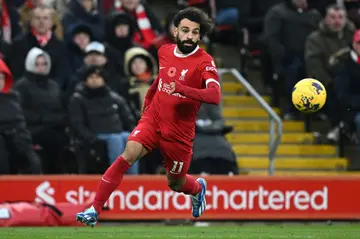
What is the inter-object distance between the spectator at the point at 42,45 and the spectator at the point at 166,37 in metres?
1.58

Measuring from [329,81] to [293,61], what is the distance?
2.75ft

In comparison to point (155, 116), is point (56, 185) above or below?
below

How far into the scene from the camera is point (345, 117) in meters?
19.5

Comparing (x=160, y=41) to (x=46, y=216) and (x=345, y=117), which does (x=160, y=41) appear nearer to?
(x=345, y=117)

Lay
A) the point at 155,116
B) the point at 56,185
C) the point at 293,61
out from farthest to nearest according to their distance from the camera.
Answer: the point at 293,61, the point at 56,185, the point at 155,116

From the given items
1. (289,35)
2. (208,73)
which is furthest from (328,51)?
(208,73)

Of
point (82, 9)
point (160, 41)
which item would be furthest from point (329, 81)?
point (82, 9)

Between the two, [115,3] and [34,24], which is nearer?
[34,24]

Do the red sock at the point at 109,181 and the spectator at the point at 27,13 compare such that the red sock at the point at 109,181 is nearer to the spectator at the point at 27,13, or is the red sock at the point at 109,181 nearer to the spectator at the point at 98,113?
→ the spectator at the point at 98,113

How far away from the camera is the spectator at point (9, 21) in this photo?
1912 centimetres

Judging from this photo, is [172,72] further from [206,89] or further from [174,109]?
[206,89]

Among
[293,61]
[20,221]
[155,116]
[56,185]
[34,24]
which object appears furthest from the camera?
[293,61]

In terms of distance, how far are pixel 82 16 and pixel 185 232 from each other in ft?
21.6

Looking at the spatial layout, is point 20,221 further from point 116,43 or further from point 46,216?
point 116,43
